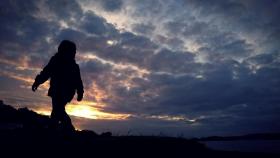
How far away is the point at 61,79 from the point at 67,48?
3.62ft

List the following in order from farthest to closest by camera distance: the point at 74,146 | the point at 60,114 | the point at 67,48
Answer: the point at 67,48 < the point at 60,114 < the point at 74,146

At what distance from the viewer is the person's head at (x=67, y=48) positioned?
9.08 meters

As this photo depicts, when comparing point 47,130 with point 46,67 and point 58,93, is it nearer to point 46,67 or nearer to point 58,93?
point 58,93

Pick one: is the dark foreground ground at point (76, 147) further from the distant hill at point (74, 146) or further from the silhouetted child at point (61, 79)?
the silhouetted child at point (61, 79)

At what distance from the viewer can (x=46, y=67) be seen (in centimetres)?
923

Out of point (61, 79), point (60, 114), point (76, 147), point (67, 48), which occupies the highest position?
point (67, 48)

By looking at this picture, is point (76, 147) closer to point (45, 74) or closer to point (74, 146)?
point (74, 146)

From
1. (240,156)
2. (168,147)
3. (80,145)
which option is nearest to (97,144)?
(80,145)

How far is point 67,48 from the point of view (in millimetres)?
9117

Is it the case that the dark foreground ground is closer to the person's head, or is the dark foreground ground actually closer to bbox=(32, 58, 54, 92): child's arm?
bbox=(32, 58, 54, 92): child's arm

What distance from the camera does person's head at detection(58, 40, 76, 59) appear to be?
9.08m

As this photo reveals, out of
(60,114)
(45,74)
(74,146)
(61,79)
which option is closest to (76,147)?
(74,146)

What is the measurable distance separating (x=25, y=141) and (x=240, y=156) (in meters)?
7.41

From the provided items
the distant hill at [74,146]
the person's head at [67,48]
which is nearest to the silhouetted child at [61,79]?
the person's head at [67,48]
